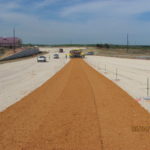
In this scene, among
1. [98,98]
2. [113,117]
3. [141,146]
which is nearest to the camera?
[141,146]

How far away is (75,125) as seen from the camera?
741 cm

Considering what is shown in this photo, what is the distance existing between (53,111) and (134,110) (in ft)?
11.6

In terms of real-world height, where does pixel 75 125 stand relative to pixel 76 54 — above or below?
below

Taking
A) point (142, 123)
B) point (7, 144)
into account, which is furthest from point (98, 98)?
point (7, 144)

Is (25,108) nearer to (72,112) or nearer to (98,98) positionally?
(72,112)

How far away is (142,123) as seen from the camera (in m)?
7.63

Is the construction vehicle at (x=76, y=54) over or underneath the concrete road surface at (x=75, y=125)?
over

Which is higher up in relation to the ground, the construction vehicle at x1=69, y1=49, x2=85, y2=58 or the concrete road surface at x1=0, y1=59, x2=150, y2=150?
the construction vehicle at x1=69, y1=49, x2=85, y2=58

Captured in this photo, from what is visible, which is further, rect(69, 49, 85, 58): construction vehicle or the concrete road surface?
rect(69, 49, 85, 58): construction vehicle

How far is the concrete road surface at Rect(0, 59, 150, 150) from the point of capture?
231 inches

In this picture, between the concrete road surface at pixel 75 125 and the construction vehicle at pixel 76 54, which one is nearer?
Answer: the concrete road surface at pixel 75 125

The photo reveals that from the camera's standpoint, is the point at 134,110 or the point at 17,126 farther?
the point at 134,110

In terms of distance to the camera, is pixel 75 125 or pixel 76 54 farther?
pixel 76 54

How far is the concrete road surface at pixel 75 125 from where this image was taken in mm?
5867
